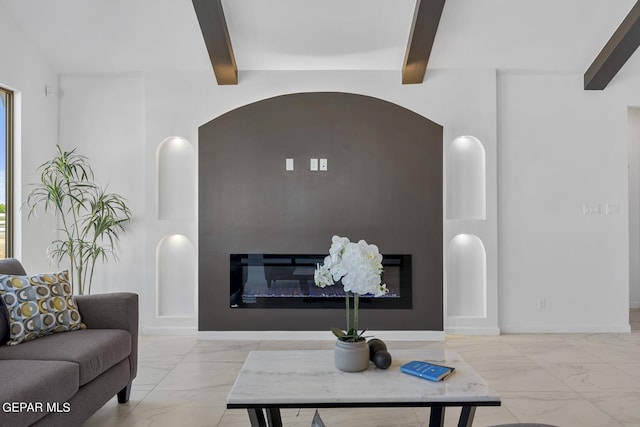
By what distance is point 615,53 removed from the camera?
457cm

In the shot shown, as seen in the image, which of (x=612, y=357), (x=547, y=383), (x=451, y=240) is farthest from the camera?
(x=451, y=240)

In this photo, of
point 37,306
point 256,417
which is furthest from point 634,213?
point 37,306

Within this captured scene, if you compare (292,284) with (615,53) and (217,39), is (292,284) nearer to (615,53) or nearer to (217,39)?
(217,39)

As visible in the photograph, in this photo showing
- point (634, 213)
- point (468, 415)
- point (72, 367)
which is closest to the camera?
point (468, 415)

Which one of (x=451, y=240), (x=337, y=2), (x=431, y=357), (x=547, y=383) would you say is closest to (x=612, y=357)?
(x=547, y=383)

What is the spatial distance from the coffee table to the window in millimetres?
3189

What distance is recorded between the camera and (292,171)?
491 centimetres

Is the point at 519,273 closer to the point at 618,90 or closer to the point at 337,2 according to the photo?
the point at 618,90

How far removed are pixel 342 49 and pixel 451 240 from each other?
7.17 feet

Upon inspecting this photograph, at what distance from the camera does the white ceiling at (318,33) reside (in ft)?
13.9

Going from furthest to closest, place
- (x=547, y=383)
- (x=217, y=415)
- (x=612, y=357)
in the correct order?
1. (x=612, y=357)
2. (x=547, y=383)
3. (x=217, y=415)

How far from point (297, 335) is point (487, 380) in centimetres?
193

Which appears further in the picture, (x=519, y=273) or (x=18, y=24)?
(x=519, y=273)
